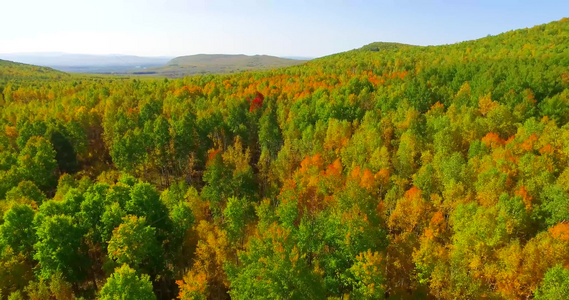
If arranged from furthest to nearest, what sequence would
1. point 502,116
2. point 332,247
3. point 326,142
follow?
1. point 326,142
2. point 502,116
3. point 332,247

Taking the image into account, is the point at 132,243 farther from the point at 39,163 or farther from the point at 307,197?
the point at 39,163

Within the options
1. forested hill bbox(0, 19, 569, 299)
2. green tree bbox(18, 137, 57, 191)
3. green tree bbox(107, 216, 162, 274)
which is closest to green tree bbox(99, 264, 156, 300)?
forested hill bbox(0, 19, 569, 299)

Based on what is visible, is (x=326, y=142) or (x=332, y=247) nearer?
(x=332, y=247)

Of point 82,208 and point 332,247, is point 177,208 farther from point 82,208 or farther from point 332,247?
point 332,247

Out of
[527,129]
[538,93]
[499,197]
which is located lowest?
[499,197]

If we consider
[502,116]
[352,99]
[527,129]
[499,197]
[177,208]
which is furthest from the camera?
[352,99]

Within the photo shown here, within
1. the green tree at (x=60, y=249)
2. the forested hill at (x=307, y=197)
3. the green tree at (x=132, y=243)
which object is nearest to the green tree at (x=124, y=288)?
the forested hill at (x=307, y=197)

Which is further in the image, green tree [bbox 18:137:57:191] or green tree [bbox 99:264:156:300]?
green tree [bbox 18:137:57:191]

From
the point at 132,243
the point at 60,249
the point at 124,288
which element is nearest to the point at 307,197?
the point at 132,243

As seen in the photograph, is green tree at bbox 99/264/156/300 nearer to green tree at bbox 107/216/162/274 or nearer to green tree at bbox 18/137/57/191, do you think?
green tree at bbox 107/216/162/274

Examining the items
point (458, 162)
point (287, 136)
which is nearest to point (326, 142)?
point (287, 136)
